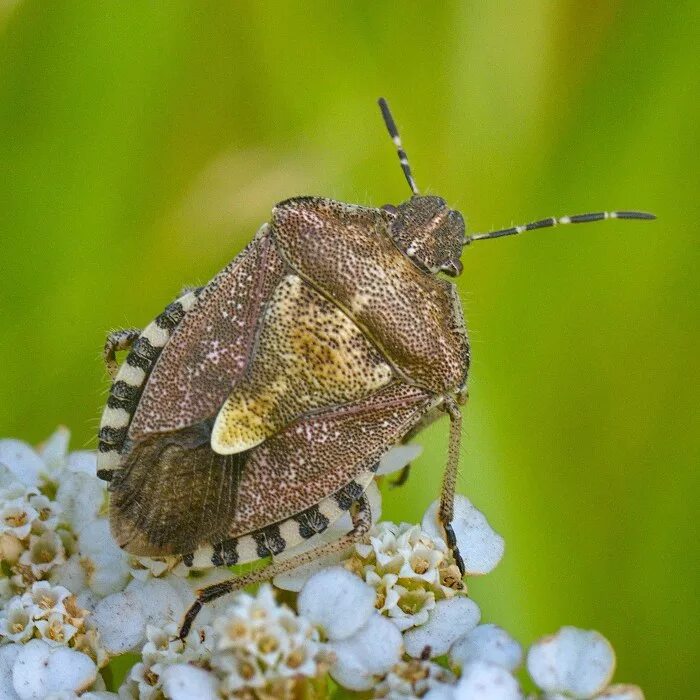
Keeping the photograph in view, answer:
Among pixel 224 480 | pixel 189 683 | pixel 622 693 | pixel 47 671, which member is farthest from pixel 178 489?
pixel 622 693

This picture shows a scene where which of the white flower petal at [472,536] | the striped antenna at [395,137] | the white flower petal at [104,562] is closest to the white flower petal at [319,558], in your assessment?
the white flower petal at [472,536]

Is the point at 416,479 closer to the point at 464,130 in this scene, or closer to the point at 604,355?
the point at 604,355

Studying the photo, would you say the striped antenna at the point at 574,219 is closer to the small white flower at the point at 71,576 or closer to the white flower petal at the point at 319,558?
the white flower petal at the point at 319,558

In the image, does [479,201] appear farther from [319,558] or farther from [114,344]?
[319,558]

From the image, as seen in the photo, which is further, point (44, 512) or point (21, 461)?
point (21, 461)

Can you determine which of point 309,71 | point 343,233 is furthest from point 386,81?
point 343,233

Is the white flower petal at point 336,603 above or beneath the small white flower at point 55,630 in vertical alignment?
beneath
